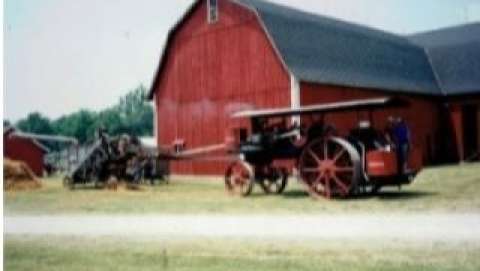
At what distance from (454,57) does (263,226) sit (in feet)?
4.94

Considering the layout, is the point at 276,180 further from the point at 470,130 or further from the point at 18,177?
the point at 470,130

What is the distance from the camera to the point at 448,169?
13.1ft

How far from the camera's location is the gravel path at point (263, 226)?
377cm

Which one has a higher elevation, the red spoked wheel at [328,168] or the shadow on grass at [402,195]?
the red spoked wheel at [328,168]

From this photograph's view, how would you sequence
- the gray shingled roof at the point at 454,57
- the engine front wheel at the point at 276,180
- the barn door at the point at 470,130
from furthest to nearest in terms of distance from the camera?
the engine front wheel at the point at 276,180 → the gray shingled roof at the point at 454,57 → the barn door at the point at 470,130

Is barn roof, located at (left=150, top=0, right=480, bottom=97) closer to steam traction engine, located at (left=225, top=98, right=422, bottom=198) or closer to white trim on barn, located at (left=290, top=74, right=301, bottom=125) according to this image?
steam traction engine, located at (left=225, top=98, right=422, bottom=198)

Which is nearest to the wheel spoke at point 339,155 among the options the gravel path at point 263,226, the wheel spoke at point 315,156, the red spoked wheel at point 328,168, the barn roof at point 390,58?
the red spoked wheel at point 328,168

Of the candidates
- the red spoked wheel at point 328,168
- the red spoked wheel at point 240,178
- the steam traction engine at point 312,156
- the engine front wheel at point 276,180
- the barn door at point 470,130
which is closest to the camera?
the barn door at point 470,130

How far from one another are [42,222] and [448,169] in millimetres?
2461

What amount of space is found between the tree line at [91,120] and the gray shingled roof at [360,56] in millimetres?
1171

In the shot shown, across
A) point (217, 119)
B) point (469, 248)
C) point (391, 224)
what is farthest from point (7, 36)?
point (469, 248)

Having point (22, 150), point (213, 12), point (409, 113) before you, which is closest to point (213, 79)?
point (213, 12)

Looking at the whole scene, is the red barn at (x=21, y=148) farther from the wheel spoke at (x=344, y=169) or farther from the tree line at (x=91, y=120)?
the wheel spoke at (x=344, y=169)

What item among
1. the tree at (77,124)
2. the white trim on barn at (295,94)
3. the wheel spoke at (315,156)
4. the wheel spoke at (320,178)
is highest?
the white trim on barn at (295,94)
